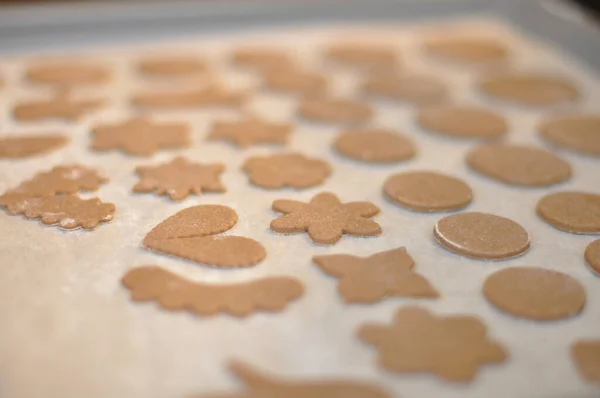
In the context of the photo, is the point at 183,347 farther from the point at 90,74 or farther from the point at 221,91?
the point at 90,74

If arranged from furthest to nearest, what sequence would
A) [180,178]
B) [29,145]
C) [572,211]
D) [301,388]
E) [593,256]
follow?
1. [29,145]
2. [180,178]
3. [572,211]
4. [593,256]
5. [301,388]

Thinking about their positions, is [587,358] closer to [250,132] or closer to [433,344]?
[433,344]

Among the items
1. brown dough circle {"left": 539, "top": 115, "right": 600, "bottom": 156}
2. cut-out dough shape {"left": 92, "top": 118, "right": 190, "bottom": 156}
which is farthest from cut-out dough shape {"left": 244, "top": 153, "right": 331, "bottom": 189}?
brown dough circle {"left": 539, "top": 115, "right": 600, "bottom": 156}

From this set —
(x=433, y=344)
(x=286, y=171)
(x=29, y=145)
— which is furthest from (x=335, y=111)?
(x=433, y=344)

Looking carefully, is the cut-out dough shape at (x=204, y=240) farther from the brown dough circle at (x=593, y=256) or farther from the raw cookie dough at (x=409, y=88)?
the raw cookie dough at (x=409, y=88)

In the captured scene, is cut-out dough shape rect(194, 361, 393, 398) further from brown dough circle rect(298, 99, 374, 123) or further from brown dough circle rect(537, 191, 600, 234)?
brown dough circle rect(298, 99, 374, 123)

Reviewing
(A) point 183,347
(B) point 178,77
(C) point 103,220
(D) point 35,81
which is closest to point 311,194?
(C) point 103,220
